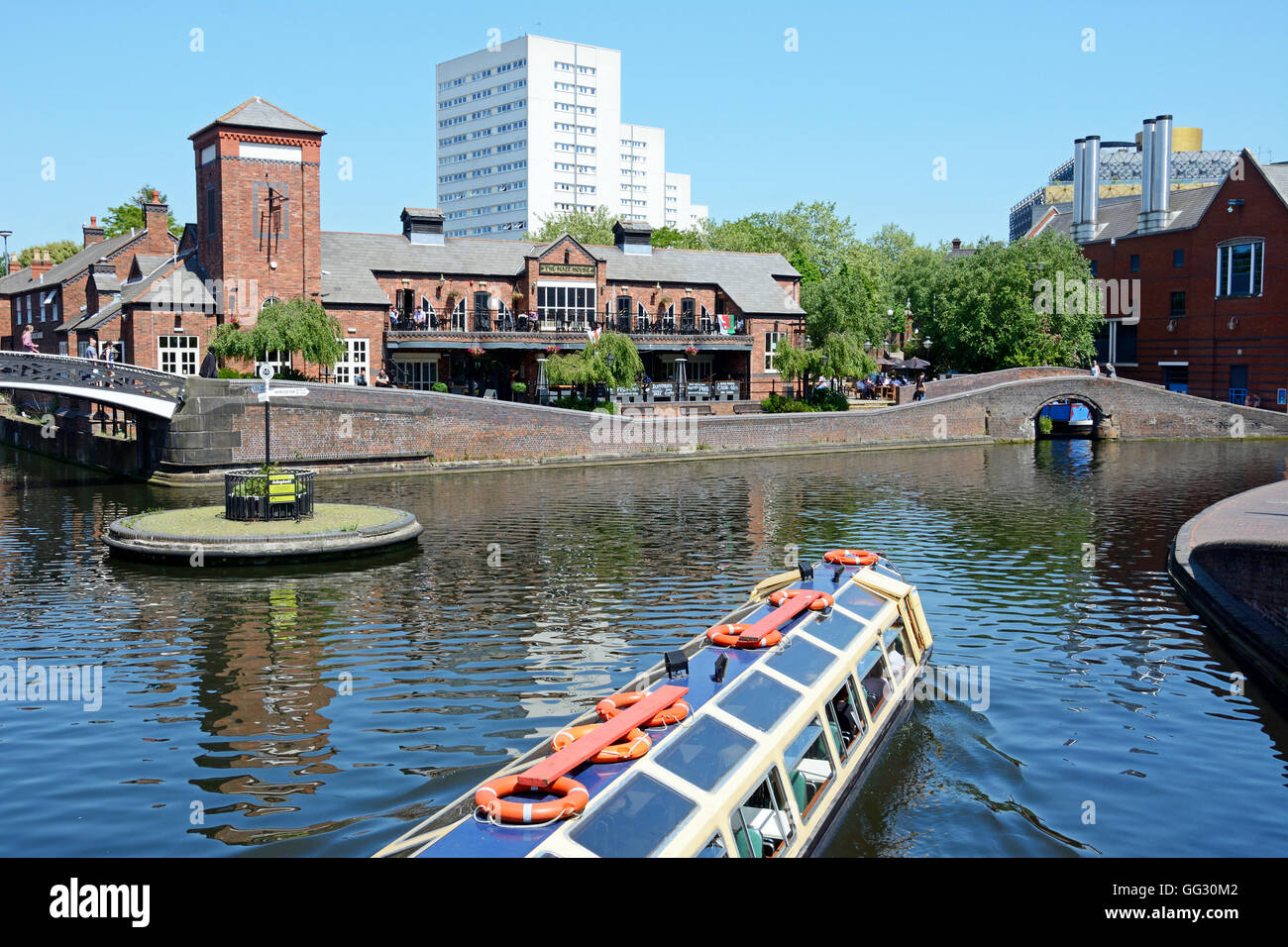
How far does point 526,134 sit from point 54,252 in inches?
2440

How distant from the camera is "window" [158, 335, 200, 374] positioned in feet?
144

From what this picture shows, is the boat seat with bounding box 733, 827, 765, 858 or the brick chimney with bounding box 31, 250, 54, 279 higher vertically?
the brick chimney with bounding box 31, 250, 54, 279

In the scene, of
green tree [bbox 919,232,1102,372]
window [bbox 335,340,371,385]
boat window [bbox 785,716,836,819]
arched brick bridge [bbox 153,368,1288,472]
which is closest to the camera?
boat window [bbox 785,716,836,819]

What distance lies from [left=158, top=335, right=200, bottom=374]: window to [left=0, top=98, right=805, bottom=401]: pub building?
7 centimetres

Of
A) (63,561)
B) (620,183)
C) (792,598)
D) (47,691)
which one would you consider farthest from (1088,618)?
(620,183)

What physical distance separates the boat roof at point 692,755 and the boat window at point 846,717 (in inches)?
12.8

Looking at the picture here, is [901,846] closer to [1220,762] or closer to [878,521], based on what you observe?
[1220,762]

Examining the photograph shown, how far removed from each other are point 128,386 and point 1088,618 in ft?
94.9

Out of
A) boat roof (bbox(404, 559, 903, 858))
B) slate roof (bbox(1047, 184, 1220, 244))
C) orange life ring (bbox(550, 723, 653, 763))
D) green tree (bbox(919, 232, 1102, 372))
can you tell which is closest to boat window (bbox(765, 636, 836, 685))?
boat roof (bbox(404, 559, 903, 858))

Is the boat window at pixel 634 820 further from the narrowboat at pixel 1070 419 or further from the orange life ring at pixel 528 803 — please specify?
the narrowboat at pixel 1070 419

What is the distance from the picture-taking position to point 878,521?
91.3 ft

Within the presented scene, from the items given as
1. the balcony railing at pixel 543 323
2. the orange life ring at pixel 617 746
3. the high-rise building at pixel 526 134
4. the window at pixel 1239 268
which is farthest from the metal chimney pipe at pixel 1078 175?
the high-rise building at pixel 526 134

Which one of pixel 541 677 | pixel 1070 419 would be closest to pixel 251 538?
pixel 541 677

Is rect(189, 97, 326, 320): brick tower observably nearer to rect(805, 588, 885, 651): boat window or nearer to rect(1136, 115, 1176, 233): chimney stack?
rect(805, 588, 885, 651): boat window
